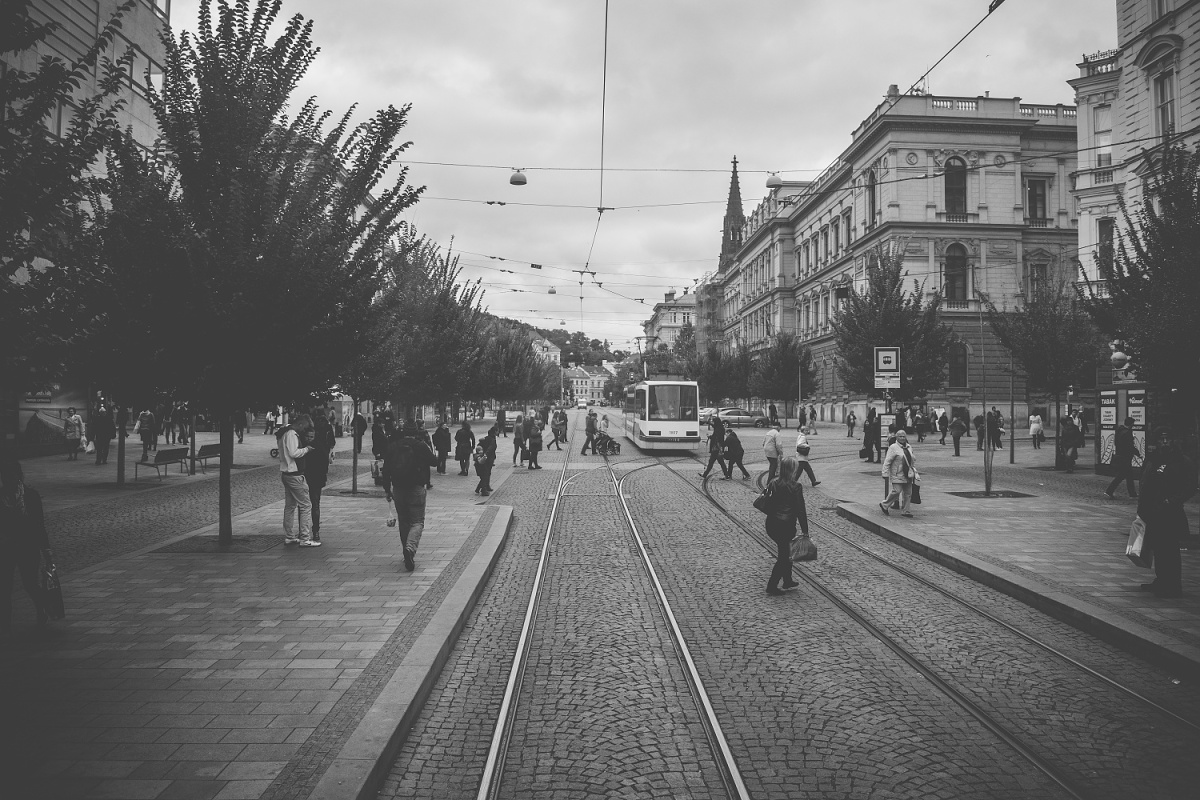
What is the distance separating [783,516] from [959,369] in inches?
1860

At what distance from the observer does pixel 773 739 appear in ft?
16.7

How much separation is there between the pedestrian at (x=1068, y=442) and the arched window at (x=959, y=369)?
93.3 ft

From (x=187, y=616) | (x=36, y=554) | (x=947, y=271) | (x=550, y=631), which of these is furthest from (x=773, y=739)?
(x=947, y=271)

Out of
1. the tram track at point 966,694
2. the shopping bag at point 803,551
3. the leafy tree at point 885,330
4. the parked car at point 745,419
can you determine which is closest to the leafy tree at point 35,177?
the shopping bag at point 803,551

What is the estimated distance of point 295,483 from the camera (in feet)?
36.3

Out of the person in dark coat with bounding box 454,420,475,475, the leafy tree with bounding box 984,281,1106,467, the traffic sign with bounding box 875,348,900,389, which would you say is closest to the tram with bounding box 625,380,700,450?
the person in dark coat with bounding box 454,420,475,475

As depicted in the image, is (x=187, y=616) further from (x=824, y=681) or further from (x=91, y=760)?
(x=824, y=681)

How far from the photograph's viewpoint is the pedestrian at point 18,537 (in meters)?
6.54

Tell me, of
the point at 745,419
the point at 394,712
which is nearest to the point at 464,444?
the point at 394,712

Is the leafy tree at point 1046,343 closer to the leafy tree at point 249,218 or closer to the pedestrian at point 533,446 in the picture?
the pedestrian at point 533,446

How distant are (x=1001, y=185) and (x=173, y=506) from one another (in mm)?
51333

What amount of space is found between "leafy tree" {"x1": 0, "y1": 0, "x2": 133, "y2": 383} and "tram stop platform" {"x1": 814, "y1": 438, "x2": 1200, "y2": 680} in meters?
9.30

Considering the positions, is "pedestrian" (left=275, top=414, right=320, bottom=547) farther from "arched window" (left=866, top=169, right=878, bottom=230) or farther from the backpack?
"arched window" (left=866, top=169, right=878, bottom=230)

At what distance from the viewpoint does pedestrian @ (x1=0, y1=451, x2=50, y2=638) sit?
654cm
